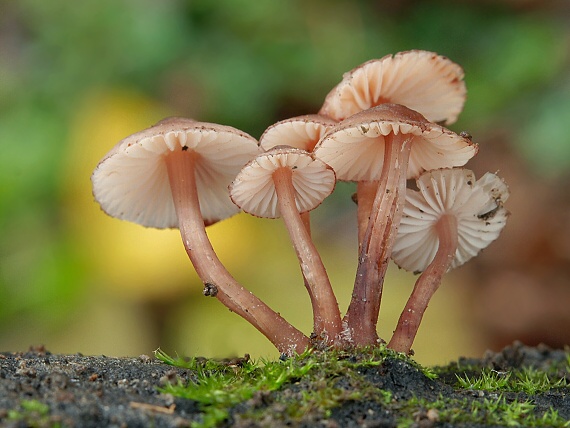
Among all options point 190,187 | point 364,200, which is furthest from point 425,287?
point 190,187

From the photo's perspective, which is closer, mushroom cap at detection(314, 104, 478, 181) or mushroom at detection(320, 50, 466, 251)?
mushroom cap at detection(314, 104, 478, 181)

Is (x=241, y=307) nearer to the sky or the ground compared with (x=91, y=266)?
nearer to the ground

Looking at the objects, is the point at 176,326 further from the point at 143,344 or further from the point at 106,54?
the point at 106,54

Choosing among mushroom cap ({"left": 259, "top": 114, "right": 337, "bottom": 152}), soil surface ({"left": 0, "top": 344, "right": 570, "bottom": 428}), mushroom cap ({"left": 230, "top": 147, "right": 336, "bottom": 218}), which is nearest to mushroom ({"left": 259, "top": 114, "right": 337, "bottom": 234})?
mushroom cap ({"left": 259, "top": 114, "right": 337, "bottom": 152})

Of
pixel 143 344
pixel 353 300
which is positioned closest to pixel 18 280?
pixel 143 344

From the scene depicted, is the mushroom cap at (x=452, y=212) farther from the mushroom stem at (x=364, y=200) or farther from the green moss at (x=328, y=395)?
the green moss at (x=328, y=395)

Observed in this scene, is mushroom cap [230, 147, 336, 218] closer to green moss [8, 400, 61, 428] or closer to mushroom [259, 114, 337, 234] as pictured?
mushroom [259, 114, 337, 234]

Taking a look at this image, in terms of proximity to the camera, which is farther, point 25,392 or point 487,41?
point 487,41
